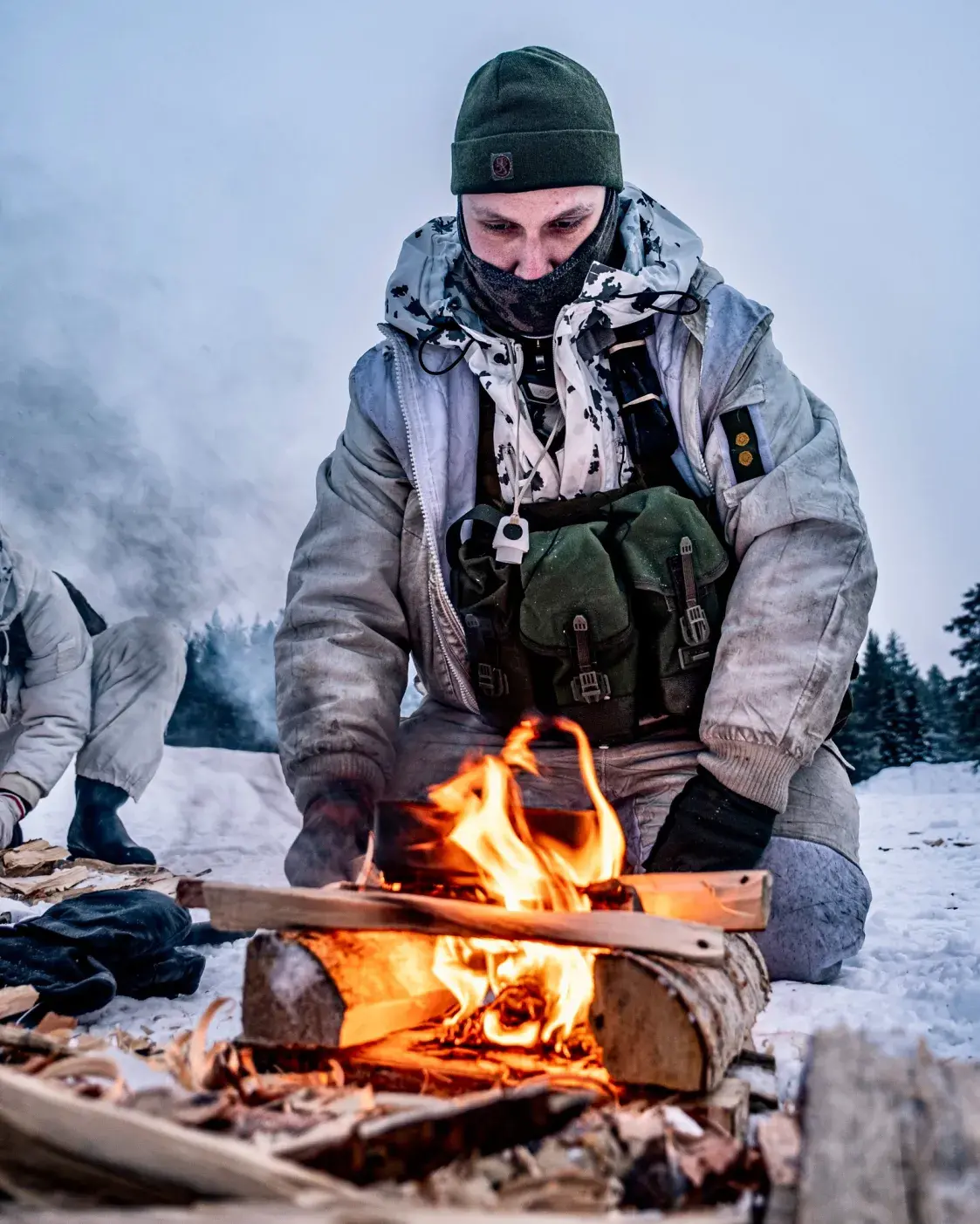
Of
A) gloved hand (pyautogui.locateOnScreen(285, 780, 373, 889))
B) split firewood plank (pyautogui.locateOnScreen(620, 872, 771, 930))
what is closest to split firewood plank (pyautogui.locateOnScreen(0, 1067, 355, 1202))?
split firewood plank (pyautogui.locateOnScreen(620, 872, 771, 930))

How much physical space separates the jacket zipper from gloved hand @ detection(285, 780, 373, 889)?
0.45 m

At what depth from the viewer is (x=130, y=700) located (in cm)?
628

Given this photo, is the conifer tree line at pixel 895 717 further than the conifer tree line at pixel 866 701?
Yes

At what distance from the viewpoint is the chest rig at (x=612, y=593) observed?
10.2ft

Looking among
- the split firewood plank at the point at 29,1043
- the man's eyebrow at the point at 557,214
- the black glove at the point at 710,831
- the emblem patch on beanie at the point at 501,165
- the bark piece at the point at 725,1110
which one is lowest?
the bark piece at the point at 725,1110

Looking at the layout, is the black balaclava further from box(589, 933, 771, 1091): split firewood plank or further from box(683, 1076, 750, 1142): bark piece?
box(683, 1076, 750, 1142): bark piece

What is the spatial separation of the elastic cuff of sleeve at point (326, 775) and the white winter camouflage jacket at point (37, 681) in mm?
2913

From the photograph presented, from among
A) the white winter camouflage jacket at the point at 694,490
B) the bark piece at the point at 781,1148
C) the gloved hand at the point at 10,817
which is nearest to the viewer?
the bark piece at the point at 781,1148

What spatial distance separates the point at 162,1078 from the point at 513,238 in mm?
2464

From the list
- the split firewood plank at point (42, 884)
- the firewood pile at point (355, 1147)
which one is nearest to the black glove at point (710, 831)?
the firewood pile at point (355, 1147)

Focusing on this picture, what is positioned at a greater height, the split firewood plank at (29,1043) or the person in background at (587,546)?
the person in background at (587,546)

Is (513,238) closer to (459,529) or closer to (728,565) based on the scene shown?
(459,529)

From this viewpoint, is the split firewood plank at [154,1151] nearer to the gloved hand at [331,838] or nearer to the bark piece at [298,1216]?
the bark piece at [298,1216]

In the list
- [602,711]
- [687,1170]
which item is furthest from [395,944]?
[602,711]
